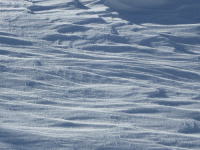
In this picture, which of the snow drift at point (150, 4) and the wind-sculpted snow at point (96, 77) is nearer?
the wind-sculpted snow at point (96, 77)

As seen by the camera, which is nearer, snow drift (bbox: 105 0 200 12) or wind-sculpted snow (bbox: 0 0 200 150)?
wind-sculpted snow (bbox: 0 0 200 150)

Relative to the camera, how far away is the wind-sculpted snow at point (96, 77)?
9.01 ft

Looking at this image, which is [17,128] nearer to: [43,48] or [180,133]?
[180,133]

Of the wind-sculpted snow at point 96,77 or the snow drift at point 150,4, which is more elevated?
the snow drift at point 150,4

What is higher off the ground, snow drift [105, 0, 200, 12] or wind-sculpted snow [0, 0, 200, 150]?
snow drift [105, 0, 200, 12]

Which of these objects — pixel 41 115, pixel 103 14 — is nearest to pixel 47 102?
pixel 41 115

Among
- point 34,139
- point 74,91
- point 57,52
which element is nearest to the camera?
point 34,139

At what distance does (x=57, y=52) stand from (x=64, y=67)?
383 millimetres

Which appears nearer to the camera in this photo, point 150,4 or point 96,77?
point 96,77

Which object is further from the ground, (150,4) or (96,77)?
(150,4)

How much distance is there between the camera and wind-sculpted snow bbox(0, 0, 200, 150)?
275 centimetres

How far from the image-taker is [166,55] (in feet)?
13.9

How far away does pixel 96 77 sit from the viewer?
3.65m

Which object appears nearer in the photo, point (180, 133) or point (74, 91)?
point (180, 133)
